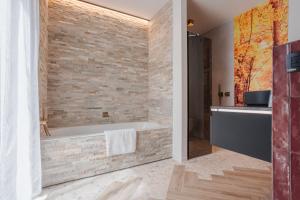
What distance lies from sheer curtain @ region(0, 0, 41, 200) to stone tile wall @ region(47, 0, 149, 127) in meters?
1.17

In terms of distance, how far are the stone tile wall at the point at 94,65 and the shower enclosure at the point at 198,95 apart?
3.69ft

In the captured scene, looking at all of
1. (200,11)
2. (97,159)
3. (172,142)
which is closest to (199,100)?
(172,142)

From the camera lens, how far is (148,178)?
215 cm

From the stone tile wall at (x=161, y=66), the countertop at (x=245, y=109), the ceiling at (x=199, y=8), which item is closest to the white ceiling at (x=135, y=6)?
the ceiling at (x=199, y=8)

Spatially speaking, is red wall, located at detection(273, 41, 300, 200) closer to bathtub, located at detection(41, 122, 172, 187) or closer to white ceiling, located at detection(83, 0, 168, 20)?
bathtub, located at detection(41, 122, 172, 187)

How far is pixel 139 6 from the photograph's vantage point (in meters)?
3.18

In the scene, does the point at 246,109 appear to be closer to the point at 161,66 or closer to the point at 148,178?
the point at 148,178

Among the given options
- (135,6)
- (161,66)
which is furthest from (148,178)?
(135,6)

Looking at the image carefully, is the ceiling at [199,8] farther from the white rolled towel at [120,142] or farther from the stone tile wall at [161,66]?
the white rolled towel at [120,142]

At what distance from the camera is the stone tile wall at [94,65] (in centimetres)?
287

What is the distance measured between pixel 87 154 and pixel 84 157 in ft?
0.16

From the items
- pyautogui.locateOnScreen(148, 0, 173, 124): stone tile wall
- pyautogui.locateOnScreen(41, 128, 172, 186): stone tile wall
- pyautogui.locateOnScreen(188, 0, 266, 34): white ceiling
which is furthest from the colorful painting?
pyautogui.locateOnScreen(41, 128, 172, 186): stone tile wall

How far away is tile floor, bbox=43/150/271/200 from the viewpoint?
5.85 feet

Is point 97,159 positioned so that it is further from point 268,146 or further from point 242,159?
point 242,159
